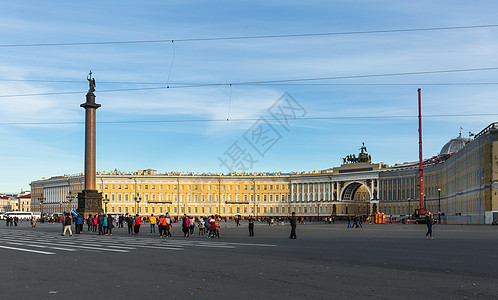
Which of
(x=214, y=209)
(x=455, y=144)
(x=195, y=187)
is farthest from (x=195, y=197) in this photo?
(x=455, y=144)

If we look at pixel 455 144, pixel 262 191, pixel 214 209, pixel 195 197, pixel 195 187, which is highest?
pixel 455 144

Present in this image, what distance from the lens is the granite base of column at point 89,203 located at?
6241cm

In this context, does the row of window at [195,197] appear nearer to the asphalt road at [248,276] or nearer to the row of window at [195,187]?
the row of window at [195,187]

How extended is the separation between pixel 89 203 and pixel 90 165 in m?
3.88

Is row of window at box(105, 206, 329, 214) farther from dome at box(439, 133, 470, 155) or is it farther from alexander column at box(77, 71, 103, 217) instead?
alexander column at box(77, 71, 103, 217)

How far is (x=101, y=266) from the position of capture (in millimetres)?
17703

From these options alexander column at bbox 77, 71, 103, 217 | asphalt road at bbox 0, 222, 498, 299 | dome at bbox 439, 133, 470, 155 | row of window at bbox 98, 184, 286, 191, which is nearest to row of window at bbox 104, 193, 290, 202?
row of window at bbox 98, 184, 286, 191

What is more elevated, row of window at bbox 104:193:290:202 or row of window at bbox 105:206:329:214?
row of window at bbox 104:193:290:202

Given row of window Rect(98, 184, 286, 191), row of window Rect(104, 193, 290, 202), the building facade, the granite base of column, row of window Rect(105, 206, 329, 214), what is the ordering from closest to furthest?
1. the granite base of column
2. the building facade
3. row of window Rect(104, 193, 290, 202)
4. row of window Rect(98, 184, 286, 191)
5. row of window Rect(105, 206, 329, 214)

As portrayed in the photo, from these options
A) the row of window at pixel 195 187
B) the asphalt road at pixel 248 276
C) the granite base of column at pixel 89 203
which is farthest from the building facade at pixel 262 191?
the asphalt road at pixel 248 276

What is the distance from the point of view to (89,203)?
62.7 metres

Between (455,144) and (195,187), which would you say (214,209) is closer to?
(195,187)

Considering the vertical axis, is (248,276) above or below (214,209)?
above

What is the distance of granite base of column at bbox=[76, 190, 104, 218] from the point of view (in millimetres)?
62406
